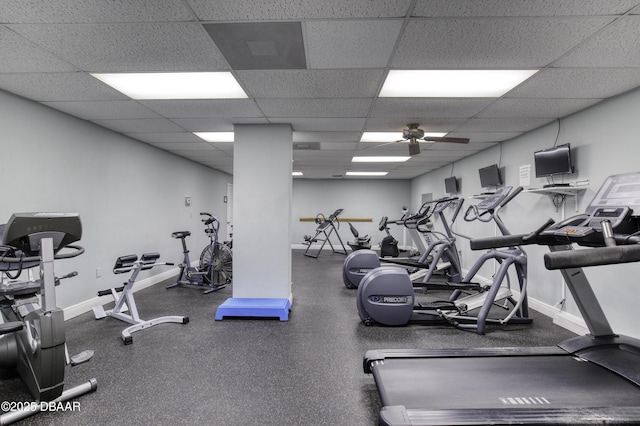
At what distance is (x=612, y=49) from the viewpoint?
6.35 ft

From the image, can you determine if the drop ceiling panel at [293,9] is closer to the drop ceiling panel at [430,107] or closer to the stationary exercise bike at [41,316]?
the drop ceiling panel at [430,107]

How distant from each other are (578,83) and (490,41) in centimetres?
119

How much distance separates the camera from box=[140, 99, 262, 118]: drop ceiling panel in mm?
2924

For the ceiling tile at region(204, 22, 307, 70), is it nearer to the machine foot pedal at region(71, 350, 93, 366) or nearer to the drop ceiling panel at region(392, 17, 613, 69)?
the drop ceiling panel at region(392, 17, 613, 69)

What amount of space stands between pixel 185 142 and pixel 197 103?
182 cm

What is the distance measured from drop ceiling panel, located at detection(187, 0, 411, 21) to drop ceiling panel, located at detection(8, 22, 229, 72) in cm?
20

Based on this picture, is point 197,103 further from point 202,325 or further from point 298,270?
point 298,270

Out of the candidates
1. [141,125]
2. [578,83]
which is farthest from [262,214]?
[578,83]

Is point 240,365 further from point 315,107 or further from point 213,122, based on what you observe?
point 213,122

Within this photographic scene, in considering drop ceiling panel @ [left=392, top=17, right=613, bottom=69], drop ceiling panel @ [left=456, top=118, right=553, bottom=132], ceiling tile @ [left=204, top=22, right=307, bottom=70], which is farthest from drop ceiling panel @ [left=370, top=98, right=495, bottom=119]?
ceiling tile @ [left=204, top=22, right=307, bottom=70]

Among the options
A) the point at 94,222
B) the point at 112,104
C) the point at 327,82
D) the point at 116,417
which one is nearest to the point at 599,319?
the point at 327,82

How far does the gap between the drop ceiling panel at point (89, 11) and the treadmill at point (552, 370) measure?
2.17 m

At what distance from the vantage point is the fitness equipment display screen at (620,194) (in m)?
1.52

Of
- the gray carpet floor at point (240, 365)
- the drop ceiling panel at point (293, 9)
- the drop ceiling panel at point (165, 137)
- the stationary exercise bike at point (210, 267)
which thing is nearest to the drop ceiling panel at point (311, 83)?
the drop ceiling panel at point (293, 9)
